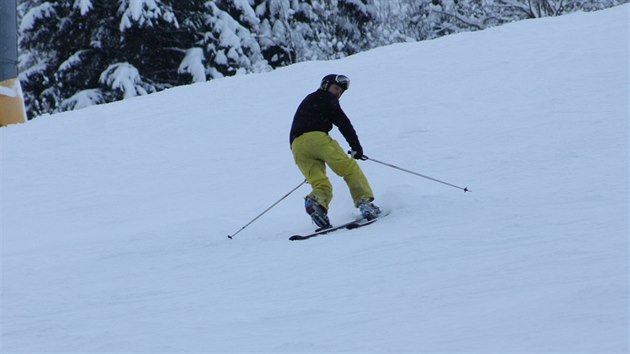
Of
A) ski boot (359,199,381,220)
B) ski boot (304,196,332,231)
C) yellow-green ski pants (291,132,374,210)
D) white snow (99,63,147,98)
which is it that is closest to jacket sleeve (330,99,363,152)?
yellow-green ski pants (291,132,374,210)

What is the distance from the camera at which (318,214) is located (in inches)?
278

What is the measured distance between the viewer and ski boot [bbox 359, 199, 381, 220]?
718 centimetres

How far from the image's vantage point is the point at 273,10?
21516mm

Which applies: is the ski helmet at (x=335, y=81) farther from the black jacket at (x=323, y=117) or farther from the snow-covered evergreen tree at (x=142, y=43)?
the snow-covered evergreen tree at (x=142, y=43)

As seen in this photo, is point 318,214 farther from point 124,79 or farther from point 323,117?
point 124,79

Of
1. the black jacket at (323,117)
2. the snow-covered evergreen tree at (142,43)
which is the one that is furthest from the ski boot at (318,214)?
the snow-covered evergreen tree at (142,43)

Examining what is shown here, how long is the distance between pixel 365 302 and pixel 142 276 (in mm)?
1927

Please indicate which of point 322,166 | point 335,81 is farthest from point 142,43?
point 322,166

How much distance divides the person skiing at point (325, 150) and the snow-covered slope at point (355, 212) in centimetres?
39

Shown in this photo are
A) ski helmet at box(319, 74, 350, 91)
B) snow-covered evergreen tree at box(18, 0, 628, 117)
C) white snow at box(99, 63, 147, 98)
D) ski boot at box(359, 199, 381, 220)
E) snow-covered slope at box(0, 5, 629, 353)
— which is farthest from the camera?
snow-covered evergreen tree at box(18, 0, 628, 117)

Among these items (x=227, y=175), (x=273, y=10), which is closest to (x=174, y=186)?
(x=227, y=175)

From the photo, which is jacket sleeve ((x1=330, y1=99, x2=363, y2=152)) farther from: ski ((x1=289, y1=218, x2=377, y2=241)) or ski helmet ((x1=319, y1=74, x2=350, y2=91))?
ski ((x1=289, y1=218, x2=377, y2=241))

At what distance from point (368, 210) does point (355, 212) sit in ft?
1.90

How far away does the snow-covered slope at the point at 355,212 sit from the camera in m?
4.74
